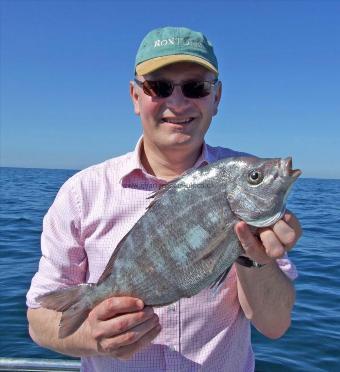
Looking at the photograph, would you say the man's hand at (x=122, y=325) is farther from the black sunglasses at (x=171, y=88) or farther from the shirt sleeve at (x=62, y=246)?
the black sunglasses at (x=171, y=88)

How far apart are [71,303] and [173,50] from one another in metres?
1.86

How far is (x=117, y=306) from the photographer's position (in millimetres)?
2773

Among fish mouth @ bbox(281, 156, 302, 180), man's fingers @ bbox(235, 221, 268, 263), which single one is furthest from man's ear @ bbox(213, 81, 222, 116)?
man's fingers @ bbox(235, 221, 268, 263)

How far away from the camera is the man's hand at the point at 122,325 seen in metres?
2.79

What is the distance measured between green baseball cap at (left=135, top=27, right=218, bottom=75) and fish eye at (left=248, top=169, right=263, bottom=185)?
100cm

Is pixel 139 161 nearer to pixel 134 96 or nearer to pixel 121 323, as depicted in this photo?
pixel 134 96

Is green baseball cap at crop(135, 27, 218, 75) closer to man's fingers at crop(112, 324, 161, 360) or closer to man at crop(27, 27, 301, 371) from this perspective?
man at crop(27, 27, 301, 371)

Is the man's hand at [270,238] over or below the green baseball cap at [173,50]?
below

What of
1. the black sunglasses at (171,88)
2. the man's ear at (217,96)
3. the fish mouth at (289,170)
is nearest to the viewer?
the fish mouth at (289,170)

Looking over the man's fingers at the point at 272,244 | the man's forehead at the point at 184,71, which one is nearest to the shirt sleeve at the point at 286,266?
the man's fingers at the point at 272,244

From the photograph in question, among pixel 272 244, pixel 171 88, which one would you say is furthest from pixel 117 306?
pixel 171 88

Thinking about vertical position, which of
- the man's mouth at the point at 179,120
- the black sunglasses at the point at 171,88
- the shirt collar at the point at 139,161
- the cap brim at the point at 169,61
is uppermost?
the cap brim at the point at 169,61

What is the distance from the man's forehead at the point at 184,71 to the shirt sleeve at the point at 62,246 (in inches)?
41.0

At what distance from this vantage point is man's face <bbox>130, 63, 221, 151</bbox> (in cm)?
342
